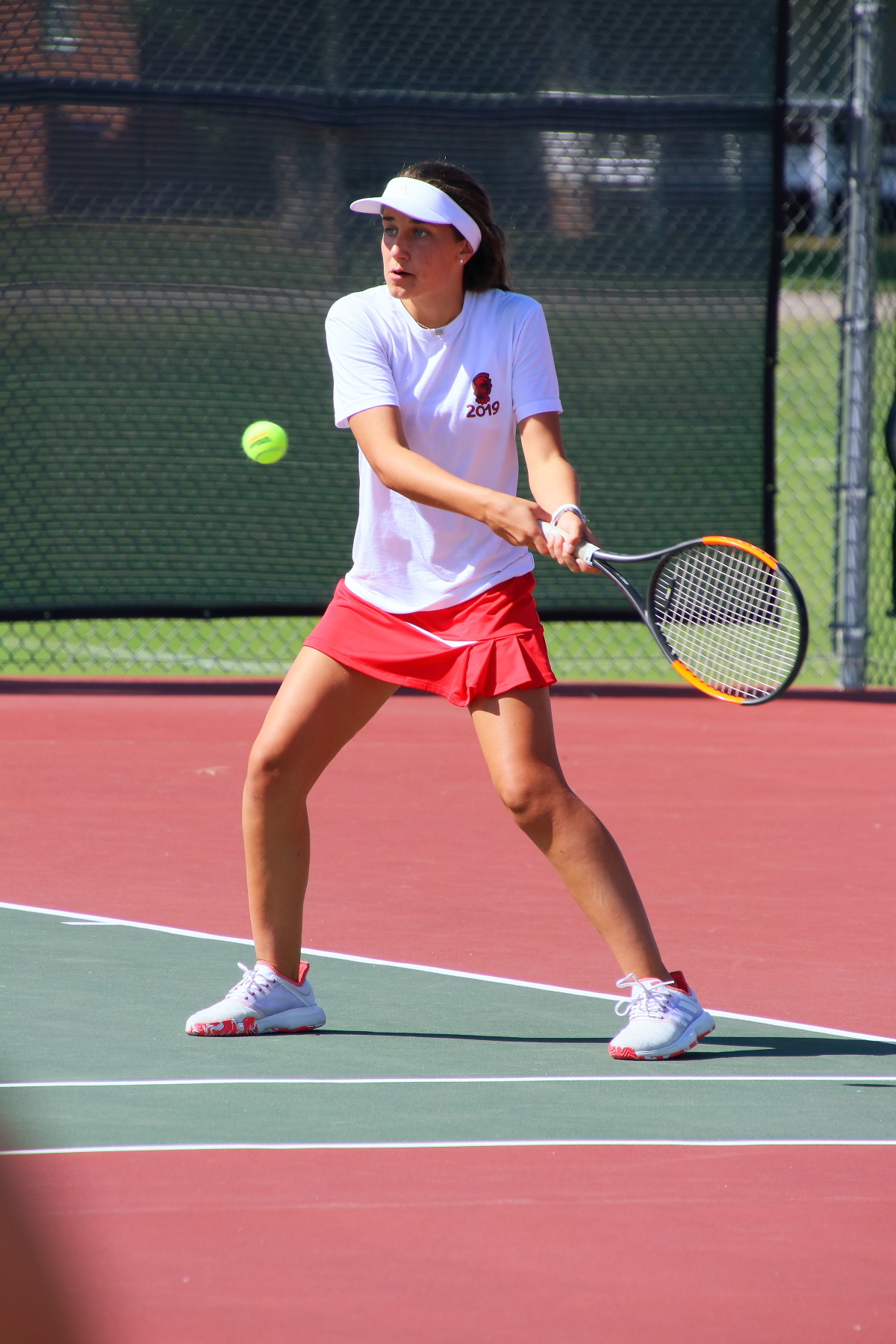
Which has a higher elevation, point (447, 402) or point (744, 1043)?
point (447, 402)

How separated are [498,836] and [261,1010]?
2.28 m

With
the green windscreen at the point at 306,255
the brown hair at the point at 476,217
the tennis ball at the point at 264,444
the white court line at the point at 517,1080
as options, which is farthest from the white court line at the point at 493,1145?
the green windscreen at the point at 306,255

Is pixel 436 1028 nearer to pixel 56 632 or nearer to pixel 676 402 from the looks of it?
pixel 676 402

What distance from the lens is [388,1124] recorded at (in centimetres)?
→ 346

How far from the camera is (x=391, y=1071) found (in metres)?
3.82

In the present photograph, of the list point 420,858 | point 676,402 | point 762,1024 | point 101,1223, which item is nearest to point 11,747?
point 420,858

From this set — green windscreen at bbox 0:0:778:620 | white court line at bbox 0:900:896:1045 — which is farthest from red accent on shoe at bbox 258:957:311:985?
green windscreen at bbox 0:0:778:620

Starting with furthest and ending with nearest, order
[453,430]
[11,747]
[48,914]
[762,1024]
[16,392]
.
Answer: [16,392]
[11,747]
[48,914]
[762,1024]
[453,430]

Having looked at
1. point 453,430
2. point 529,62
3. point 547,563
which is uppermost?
point 529,62

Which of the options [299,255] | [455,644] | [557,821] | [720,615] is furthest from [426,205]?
[299,255]

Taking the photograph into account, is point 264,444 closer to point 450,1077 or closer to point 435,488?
point 435,488

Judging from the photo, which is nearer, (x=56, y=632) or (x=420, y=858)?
(x=420, y=858)

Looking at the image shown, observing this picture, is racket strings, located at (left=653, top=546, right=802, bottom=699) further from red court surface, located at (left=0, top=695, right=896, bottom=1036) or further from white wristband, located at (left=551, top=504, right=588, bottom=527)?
red court surface, located at (left=0, top=695, right=896, bottom=1036)

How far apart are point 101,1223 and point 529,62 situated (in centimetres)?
705
